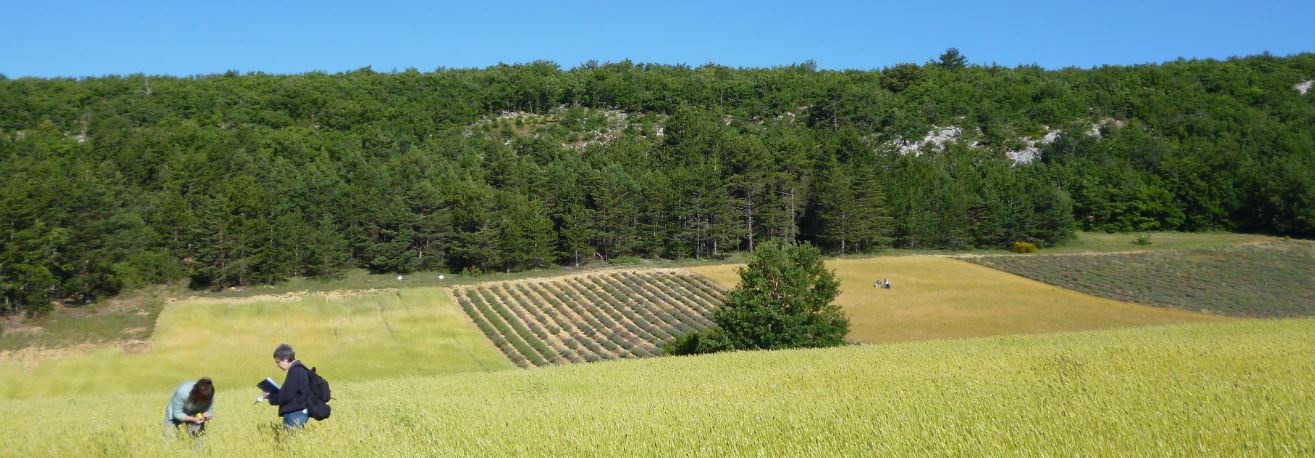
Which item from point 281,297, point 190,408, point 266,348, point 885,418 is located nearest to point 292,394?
point 190,408

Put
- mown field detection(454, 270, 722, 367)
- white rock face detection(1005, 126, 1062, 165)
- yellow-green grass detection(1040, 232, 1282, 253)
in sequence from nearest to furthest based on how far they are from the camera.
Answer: mown field detection(454, 270, 722, 367)
yellow-green grass detection(1040, 232, 1282, 253)
white rock face detection(1005, 126, 1062, 165)

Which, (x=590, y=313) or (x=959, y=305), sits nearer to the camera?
(x=590, y=313)

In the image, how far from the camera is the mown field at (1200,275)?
55500 mm

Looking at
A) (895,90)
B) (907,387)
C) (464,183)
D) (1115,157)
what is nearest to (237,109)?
(464,183)

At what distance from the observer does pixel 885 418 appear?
9594mm

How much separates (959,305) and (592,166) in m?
49.1

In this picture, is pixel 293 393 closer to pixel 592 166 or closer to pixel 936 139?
pixel 592 166

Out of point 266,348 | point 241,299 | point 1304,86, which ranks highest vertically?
point 1304,86

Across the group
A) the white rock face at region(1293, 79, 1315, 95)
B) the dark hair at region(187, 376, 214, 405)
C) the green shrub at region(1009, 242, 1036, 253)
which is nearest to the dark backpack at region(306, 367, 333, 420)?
the dark hair at region(187, 376, 214, 405)

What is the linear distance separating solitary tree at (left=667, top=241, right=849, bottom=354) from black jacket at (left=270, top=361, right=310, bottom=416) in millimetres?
26360

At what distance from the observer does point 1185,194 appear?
96.6m

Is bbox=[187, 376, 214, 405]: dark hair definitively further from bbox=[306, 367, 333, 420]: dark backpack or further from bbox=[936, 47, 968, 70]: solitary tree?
bbox=[936, 47, 968, 70]: solitary tree

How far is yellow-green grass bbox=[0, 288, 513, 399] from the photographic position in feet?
138

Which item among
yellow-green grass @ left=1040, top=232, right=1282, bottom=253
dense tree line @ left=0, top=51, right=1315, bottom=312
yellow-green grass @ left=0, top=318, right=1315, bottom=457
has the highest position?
dense tree line @ left=0, top=51, right=1315, bottom=312
